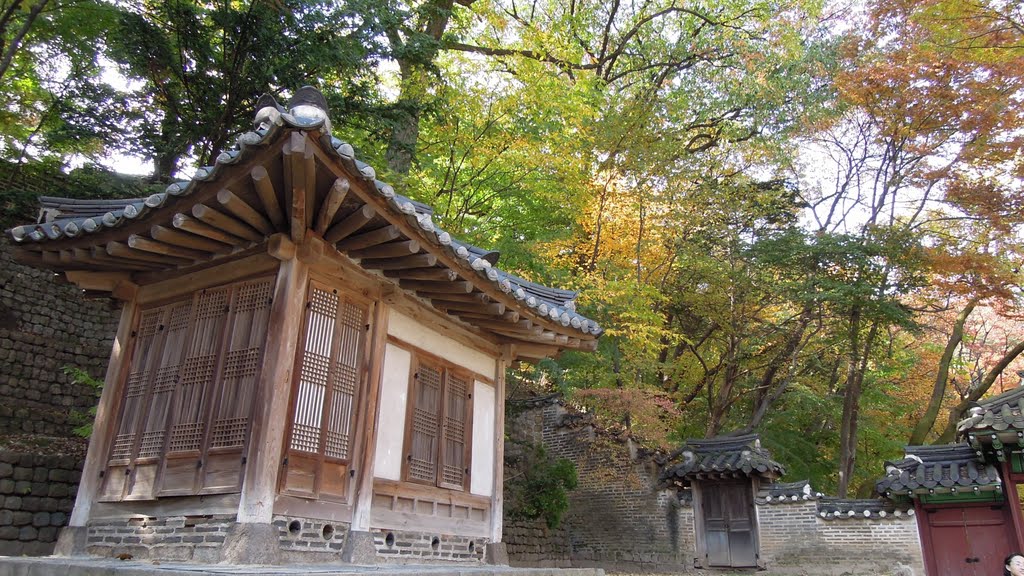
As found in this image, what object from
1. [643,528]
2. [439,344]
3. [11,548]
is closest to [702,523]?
[643,528]

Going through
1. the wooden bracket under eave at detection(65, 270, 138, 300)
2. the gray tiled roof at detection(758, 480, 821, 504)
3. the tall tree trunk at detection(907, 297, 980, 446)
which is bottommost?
the gray tiled roof at detection(758, 480, 821, 504)

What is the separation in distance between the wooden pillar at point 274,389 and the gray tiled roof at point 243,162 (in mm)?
976

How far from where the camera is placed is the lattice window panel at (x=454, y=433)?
302 inches

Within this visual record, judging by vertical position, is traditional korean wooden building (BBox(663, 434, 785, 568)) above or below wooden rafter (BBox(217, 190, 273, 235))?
below

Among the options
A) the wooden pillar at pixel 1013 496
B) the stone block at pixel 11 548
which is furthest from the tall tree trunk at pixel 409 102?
the wooden pillar at pixel 1013 496

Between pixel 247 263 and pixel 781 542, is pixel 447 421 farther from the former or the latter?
pixel 781 542

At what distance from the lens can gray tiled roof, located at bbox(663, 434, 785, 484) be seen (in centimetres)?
1608

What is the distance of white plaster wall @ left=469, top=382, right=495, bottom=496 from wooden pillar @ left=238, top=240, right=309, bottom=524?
121 inches

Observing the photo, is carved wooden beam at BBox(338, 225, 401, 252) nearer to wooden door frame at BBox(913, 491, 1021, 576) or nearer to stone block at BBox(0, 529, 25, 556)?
stone block at BBox(0, 529, 25, 556)

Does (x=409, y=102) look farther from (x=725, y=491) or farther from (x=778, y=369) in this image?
(x=778, y=369)

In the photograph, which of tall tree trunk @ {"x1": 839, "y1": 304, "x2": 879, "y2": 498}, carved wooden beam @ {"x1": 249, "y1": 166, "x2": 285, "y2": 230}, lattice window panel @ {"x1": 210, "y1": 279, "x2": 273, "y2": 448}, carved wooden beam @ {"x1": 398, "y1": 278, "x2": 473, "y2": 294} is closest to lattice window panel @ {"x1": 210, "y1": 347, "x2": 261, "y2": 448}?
lattice window panel @ {"x1": 210, "y1": 279, "x2": 273, "y2": 448}

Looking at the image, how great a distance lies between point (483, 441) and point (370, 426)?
2.29 m

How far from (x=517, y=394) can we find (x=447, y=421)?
13773 millimetres

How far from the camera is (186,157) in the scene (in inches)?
534
